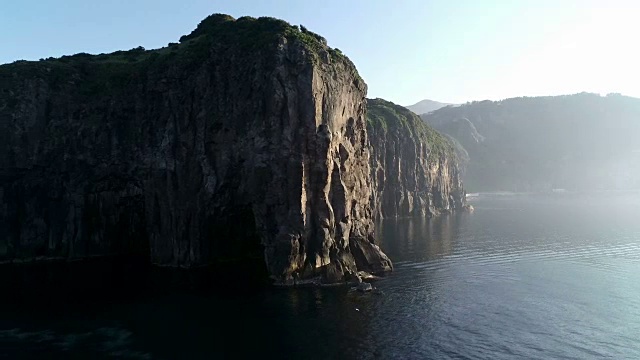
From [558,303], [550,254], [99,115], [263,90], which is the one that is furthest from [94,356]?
[550,254]

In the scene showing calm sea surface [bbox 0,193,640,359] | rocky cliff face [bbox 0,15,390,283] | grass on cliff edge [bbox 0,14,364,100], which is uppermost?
grass on cliff edge [bbox 0,14,364,100]

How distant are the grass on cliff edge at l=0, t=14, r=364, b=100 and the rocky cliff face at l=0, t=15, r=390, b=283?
0.37 metres

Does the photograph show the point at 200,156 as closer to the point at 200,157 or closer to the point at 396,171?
the point at 200,157

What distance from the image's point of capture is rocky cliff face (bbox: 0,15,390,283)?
80.1 m

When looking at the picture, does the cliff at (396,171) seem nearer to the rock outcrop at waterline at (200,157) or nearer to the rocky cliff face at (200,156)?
the rocky cliff face at (200,156)

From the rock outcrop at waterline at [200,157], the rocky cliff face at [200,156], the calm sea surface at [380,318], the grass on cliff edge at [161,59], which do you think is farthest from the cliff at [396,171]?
the calm sea surface at [380,318]

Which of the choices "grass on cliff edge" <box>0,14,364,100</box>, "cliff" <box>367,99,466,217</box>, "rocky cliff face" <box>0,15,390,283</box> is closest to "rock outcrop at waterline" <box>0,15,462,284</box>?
"rocky cliff face" <box>0,15,390,283</box>

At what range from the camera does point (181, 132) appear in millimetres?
93438

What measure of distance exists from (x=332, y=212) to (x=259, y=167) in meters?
14.5

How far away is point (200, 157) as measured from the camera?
90.8 meters

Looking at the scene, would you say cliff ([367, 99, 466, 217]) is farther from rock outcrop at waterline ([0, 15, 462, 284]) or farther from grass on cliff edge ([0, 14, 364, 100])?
grass on cliff edge ([0, 14, 364, 100])

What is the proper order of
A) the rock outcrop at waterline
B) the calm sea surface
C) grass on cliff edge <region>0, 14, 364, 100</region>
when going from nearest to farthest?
the calm sea surface → the rock outcrop at waterline → grass on cliff edge <region>0, 14, 364, 100</region>

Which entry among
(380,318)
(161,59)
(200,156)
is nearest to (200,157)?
(200,156)

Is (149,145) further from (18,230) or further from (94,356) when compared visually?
(94,356)
